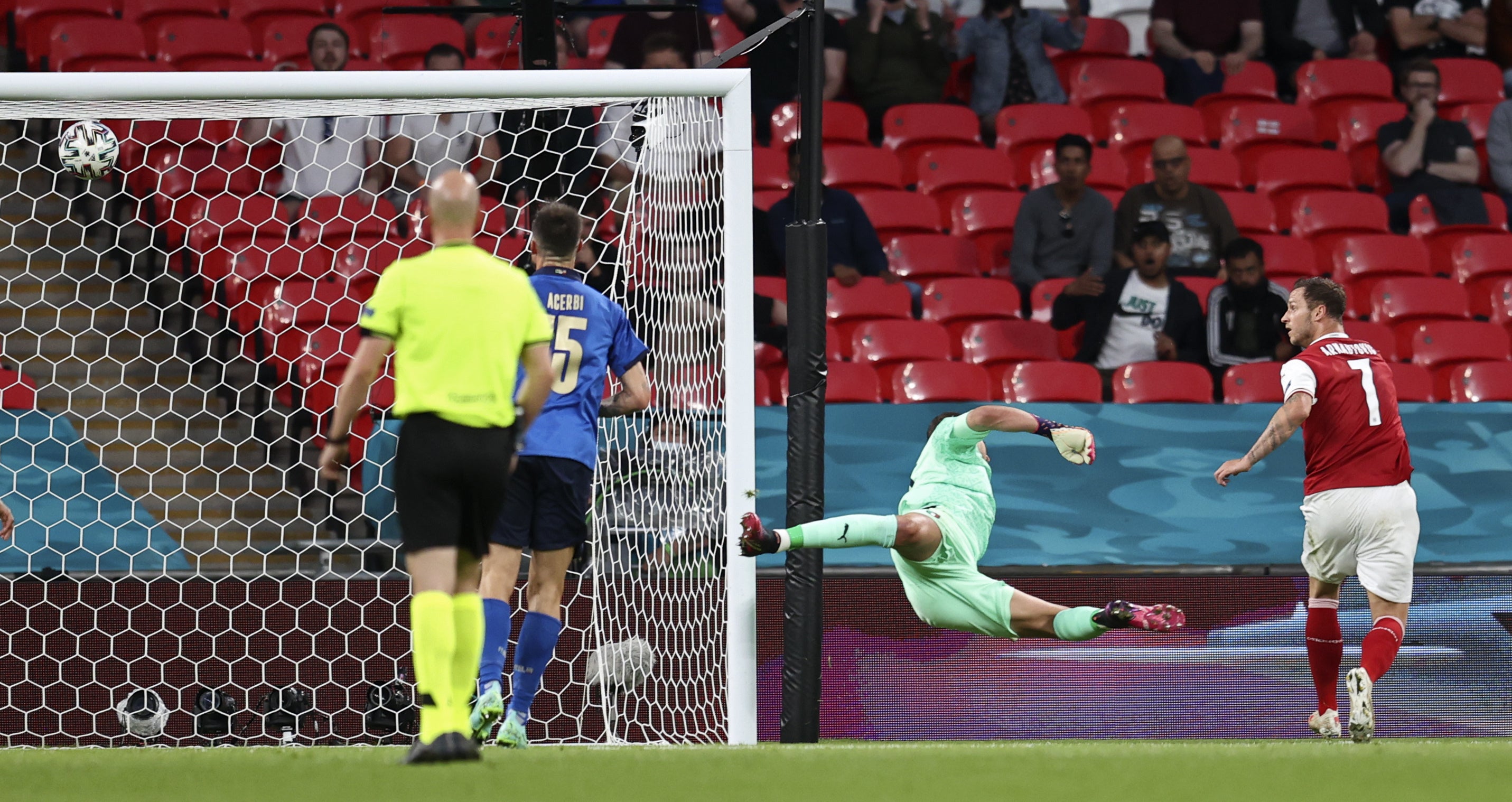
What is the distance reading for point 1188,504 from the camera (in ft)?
22.7

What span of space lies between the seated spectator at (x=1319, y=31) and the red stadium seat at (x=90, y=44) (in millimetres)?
7422

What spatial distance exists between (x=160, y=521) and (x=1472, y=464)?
574 centimetres

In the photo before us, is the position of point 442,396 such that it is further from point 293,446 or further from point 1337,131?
point 1337,131

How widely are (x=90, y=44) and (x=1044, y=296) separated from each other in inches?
226

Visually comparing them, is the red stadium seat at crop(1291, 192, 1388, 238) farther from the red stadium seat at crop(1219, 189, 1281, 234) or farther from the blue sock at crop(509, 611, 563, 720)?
the blue sock at crop(509, 611, 563, 720)

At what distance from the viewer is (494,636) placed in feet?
15.8

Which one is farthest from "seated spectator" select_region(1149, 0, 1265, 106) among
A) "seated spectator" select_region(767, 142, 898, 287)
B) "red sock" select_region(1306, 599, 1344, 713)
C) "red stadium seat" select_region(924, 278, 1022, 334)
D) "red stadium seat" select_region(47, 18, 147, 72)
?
"red stadium seat" select_region(47, 18, 147, 72)

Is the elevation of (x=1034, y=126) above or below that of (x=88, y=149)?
above

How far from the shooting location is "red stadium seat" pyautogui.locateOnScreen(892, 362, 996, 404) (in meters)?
7.63

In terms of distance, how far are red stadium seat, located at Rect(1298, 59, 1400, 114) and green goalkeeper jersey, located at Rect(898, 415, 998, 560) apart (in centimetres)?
580

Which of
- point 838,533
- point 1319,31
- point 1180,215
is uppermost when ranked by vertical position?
point 1319,31

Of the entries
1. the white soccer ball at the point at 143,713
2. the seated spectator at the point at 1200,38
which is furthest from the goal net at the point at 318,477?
the seated spectator at the point at 1200,38

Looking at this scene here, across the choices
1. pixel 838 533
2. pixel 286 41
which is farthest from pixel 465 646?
pixel 286 41

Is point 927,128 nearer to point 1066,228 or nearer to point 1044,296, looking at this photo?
point 1066,228
